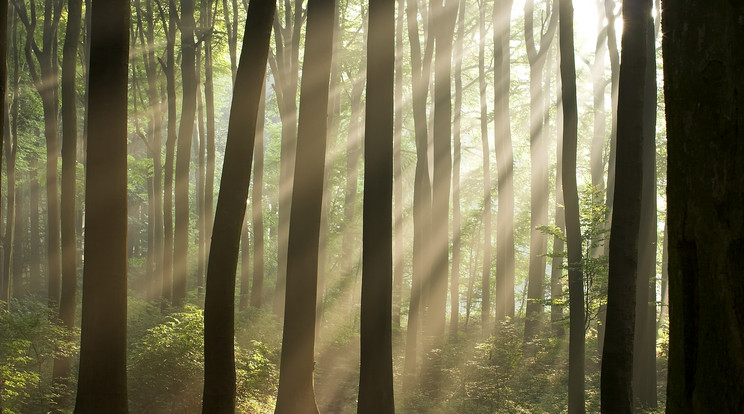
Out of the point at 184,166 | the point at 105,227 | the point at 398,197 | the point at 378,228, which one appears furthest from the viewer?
the point at 398,197

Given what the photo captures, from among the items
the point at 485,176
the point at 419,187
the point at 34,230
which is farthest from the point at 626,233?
the point at 34,230

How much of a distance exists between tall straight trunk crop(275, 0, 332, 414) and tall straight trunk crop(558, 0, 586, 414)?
638 cm

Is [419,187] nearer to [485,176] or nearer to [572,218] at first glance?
[572,218]

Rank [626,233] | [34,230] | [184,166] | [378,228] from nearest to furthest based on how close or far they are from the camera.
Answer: [626,233] < [378,228] < [184,166] < [34,230]

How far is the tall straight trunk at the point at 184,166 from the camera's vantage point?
21109 millimetres

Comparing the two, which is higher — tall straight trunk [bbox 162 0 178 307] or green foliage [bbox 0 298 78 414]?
tall straight trunk [bbox 162 0 178 307]

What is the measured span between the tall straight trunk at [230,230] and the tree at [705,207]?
6410mm

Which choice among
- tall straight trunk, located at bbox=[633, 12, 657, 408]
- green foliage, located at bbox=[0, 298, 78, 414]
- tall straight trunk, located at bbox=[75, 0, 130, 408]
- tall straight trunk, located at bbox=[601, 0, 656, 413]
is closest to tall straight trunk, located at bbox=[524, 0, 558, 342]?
tall straight trunk, located at bbox=[633, 12, 657, 408]

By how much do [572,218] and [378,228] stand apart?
20.6 feet

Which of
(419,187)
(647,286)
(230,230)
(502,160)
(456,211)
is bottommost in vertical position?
(230,230)

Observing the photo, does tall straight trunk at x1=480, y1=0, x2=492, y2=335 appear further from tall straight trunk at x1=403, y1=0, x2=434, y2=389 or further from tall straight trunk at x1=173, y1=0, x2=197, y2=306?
tall straight trunk at x1=173, y1=0, x2=197, y2=306

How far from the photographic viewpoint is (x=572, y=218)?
47.6ft

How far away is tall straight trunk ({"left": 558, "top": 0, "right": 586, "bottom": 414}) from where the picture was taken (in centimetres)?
1376

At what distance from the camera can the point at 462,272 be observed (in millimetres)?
43531
